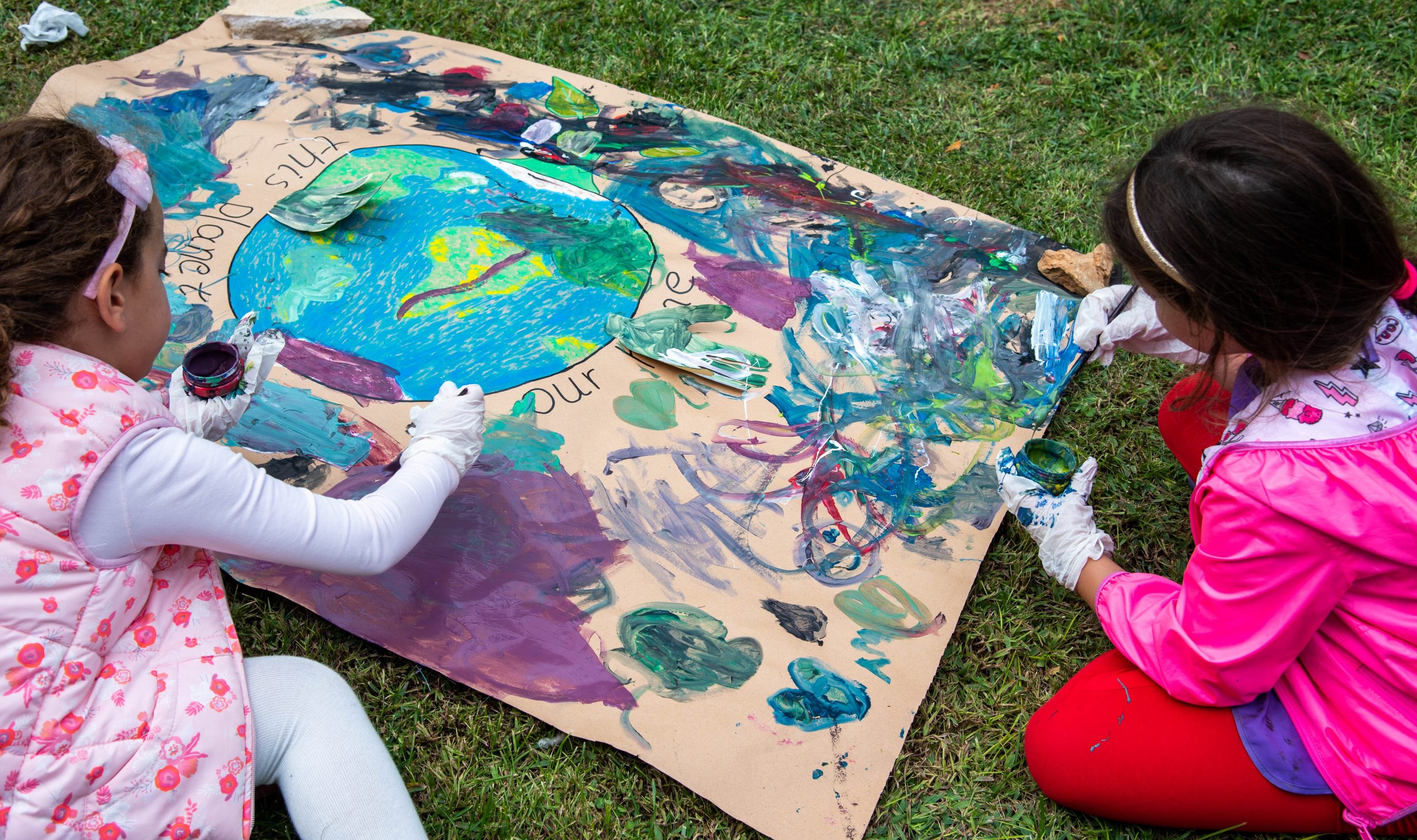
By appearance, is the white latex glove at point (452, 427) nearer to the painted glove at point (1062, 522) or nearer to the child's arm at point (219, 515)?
the child's arm at point (219, 515)

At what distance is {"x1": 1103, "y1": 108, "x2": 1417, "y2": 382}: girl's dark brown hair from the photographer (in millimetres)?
1453

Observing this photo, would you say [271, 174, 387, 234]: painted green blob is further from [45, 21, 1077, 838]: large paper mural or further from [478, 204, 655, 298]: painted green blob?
[478, 204, 655, 298]: painted green blob

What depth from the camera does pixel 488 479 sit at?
2199 millimetres

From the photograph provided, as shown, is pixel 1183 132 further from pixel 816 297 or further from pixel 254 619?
pixel 254 619

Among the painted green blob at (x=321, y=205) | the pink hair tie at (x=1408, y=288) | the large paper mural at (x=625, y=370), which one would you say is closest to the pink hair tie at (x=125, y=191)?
the large paper mural at (x=625, y=370)

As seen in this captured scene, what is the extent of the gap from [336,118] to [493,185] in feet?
2.13

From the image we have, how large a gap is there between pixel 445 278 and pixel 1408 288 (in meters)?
2.15

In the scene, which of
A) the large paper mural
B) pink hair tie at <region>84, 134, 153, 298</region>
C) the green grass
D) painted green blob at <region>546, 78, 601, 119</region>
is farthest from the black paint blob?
painted green blob at <region>546, 78, 601, 119</region>

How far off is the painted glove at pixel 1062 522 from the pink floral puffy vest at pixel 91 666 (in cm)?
152

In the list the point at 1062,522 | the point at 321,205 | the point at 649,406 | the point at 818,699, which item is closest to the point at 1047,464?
the point at 1062,522

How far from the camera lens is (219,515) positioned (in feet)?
4.80

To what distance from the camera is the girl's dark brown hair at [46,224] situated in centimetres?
138

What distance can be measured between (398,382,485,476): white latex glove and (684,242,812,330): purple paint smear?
0.89m

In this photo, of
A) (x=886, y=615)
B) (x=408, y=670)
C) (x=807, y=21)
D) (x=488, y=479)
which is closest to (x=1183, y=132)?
(x=886, y=615)
